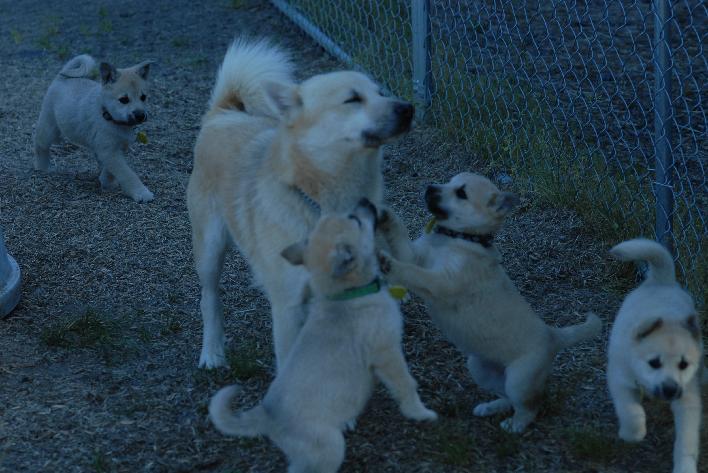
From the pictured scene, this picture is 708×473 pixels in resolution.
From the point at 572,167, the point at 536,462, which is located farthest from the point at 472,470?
the point at 572,167

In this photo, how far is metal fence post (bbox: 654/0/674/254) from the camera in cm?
386

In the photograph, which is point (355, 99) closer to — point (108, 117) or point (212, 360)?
point (212, 360)

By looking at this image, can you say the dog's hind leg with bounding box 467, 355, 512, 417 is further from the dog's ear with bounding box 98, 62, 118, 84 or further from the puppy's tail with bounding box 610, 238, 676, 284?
the dog's ear with bounding box 98, 62, 118, 84

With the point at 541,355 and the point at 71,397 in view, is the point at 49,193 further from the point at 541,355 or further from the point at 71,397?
the point at 541,355

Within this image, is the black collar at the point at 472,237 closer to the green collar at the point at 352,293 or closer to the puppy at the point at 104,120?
the green collar at the point at 352,293

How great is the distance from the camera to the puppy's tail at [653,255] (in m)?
3.14

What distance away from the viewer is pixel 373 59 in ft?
22.2

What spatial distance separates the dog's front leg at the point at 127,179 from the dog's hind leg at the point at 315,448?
3018 millimetres

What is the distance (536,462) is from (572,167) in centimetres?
215

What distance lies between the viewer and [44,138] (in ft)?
19.4

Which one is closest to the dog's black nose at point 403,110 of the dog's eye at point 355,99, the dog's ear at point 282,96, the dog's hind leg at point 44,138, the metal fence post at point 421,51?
the dog's eye at point 355,99

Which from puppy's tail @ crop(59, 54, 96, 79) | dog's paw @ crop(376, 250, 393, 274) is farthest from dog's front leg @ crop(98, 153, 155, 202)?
dog's paw @ crop(376, 250, 393, 274)

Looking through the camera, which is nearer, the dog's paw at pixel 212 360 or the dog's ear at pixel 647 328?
the dog's ear at pixel 647 328

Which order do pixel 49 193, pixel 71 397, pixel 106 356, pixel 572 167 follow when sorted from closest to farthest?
1. pixel 71 397
2. pixel 106 356
3. pixel 572 167
4. pixel 49 193
